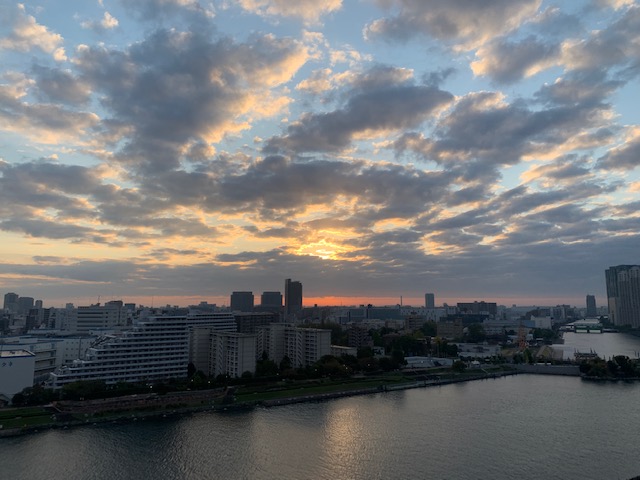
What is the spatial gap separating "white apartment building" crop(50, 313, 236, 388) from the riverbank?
5.78 metres

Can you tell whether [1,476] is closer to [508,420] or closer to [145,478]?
[145,478]

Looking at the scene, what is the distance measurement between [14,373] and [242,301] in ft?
372

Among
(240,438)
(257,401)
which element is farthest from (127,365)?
(240,438)

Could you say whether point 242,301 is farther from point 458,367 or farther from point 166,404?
point 166,404

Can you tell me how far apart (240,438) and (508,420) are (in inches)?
740

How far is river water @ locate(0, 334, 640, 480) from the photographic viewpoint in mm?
22594

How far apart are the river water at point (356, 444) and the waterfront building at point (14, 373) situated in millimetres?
9617

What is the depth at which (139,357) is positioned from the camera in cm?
4159

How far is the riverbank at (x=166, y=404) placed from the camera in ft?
98.2

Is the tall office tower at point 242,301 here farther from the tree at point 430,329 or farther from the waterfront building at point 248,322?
the waterfront building at point 248,322

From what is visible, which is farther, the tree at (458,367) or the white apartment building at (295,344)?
the tree at (458,367)

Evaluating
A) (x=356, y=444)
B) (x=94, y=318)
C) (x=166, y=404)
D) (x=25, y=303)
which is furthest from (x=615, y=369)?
(x=25, y=303)

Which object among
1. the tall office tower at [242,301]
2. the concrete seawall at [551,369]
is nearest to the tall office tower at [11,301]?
the tall office tower at [242,301]

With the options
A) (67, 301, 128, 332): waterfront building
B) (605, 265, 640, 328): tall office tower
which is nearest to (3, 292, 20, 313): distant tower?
(67, 301, 128, 332): waterfront building
